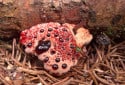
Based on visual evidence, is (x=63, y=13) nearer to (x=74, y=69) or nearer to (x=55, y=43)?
(x=55, y=43)

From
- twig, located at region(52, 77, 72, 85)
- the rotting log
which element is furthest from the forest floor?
the rotting log

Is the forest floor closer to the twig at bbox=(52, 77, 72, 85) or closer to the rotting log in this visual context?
the twig at bbox=(52, 77, 72, 85)

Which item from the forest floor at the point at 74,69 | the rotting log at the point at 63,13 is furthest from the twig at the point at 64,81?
the rotting log at the point at 63,13

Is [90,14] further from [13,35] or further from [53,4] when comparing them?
[13,35]

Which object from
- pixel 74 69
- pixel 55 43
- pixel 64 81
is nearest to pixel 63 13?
pixel 55 43

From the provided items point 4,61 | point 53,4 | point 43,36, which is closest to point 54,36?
point 43,36
